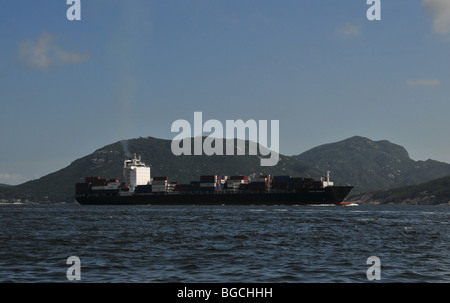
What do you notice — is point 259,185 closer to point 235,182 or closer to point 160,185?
point 235,182

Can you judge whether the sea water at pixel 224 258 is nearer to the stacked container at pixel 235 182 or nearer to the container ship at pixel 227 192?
the container ship at pixel 227 192

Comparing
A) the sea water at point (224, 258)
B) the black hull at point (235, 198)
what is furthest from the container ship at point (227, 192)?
the sea water at point (224, 258)

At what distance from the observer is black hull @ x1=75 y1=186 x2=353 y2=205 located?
164375mm

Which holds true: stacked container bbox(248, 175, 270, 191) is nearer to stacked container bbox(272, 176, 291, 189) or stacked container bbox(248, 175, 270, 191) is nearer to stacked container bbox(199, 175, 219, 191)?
stacked container bbox(272, 176, 291, 189)

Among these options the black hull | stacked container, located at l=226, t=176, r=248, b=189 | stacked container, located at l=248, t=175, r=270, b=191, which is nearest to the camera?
the black hull

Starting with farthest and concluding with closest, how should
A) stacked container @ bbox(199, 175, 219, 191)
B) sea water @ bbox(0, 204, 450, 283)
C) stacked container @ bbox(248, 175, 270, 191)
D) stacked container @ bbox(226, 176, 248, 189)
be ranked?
stacked container @ bbox(226, 176, 248, 189)
stacked container @ bbox(199, 175, 219, 191)
stacked container @ bbox(248, 175, 270, 191)
sea water @ bbox(0, 204, 450, 283)

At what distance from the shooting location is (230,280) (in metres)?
21.5

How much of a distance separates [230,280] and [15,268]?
11840 mm

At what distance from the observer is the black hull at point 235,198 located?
164375 millimetres

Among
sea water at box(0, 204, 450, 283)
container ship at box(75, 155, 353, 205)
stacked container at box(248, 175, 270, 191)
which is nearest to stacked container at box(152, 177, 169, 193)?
container ship at box(75, 155, 353, 205)

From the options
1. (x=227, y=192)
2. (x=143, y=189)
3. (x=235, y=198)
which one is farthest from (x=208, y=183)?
(x=143, y=189)

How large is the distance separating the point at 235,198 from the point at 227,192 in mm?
6083
